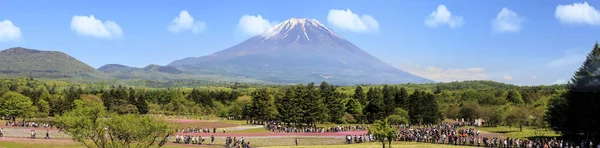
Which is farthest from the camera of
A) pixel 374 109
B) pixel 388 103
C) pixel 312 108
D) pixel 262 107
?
pixel 388 103

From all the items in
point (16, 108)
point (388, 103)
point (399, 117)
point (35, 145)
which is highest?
point (388, 103)

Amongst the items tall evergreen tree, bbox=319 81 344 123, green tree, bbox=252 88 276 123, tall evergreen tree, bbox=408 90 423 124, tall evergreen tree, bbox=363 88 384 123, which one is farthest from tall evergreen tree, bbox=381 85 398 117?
green tree, bbox=252 88 276 123

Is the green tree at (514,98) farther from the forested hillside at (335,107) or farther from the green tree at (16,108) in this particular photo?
the green tree at (16,108)

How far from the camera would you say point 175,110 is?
403ft

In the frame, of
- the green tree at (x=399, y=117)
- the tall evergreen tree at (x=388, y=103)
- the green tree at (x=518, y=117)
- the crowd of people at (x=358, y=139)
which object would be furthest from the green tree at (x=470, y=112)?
the crowd of people at (x=358, y=139)

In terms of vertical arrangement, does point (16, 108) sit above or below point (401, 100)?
below

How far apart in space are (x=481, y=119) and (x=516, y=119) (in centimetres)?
2490

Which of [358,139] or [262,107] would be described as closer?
[358,139]

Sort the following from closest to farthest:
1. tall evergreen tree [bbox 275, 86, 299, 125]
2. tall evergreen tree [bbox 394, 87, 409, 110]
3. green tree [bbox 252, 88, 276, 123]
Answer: tall evergreen tree [bbox 275, 86, 299, 125], green tree [bbox 252, 88, 276, 123], tall evergreen tree [bbox 394, 87, 409, 110]

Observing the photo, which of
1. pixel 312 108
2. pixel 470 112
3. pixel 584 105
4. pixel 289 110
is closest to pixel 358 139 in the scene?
pixel 584 105

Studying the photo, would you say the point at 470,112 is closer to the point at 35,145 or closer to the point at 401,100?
the point at 401,100

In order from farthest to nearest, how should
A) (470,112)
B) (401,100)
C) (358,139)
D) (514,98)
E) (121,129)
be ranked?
(514,98) → (401,100) → (470,112) → (358,139) → (121,129)

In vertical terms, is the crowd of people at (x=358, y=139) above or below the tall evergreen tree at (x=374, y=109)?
below

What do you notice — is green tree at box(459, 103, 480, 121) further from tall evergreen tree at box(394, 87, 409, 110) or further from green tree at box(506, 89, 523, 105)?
green tree at box(506, 89, 523, 105)
